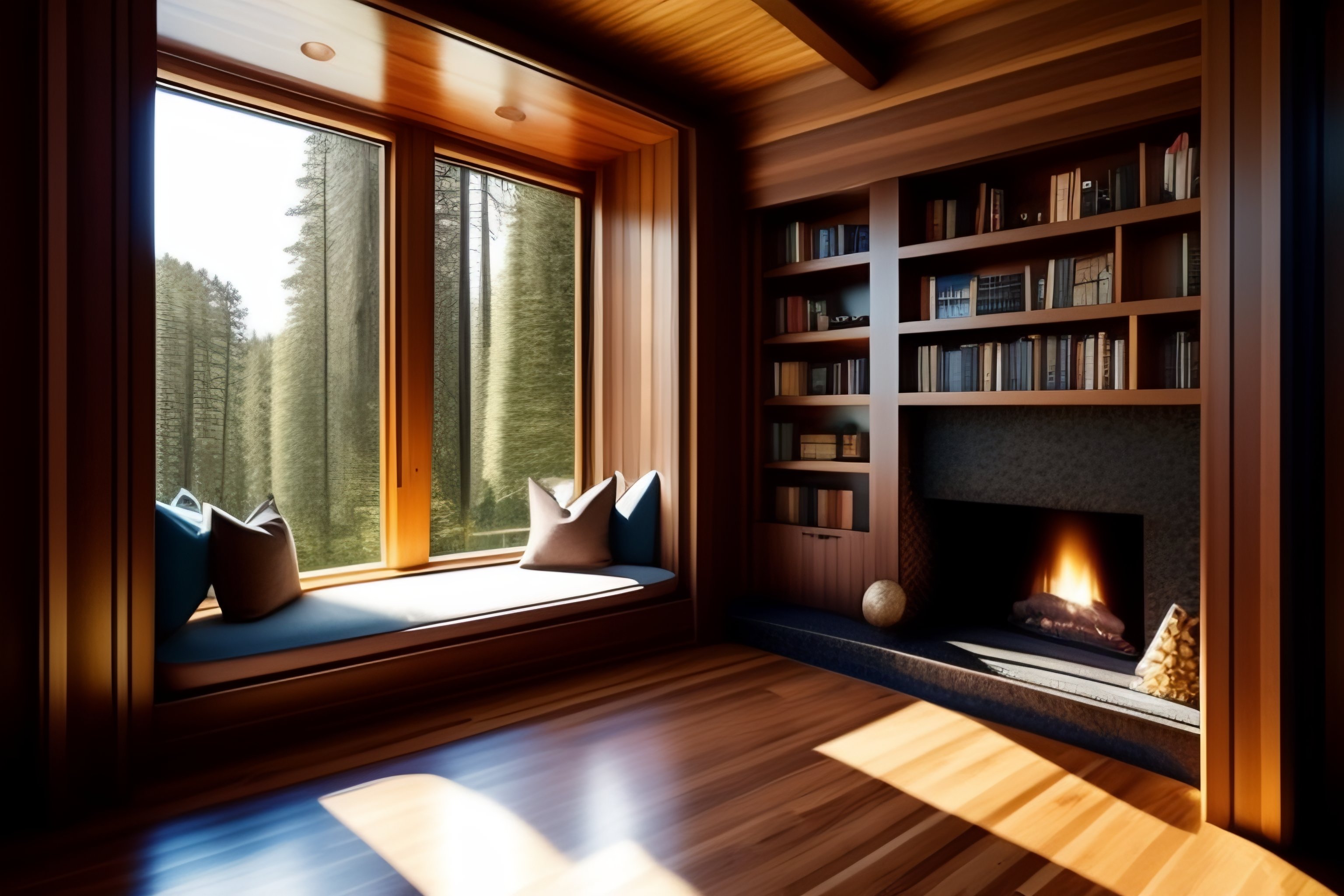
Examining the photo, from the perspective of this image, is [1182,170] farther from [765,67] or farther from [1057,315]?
[765,67]

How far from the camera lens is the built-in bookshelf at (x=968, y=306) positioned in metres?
2.86

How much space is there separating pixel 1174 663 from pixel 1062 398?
3.33 ft

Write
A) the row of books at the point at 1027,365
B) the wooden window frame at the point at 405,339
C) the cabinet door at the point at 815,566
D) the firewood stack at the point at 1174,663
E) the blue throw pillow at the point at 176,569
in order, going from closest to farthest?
the blue throw pillow at the point at 176,569 → the firewood stack at the point at 1174,663 → the row of books at the point at 1027,365 → the wooden window frame at the point at 405,339 → the cabinet door at the point at 815,566

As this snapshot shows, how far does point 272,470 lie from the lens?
3264mm

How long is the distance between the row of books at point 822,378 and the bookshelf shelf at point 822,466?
34 cm

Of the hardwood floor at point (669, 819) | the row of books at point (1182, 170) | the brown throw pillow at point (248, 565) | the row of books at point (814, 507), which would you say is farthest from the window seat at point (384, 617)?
the row of books at point (1182, 170)

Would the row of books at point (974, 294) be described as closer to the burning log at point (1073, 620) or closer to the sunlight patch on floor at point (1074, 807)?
the burning log at point (1073, 620)

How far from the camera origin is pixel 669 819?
2098 millimetres

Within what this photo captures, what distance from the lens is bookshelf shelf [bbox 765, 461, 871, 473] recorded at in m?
3.69

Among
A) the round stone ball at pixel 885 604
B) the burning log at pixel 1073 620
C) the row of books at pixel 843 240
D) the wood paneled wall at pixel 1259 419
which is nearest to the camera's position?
the wood paneled wall at pixel 1259 419

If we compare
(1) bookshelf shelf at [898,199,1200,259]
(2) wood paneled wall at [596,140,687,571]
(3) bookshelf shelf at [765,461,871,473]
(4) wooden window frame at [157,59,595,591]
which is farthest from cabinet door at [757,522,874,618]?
(4) wooden window frame at [157,59,595,591]

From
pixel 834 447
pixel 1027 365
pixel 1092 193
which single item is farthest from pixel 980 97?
pixel 834 447
